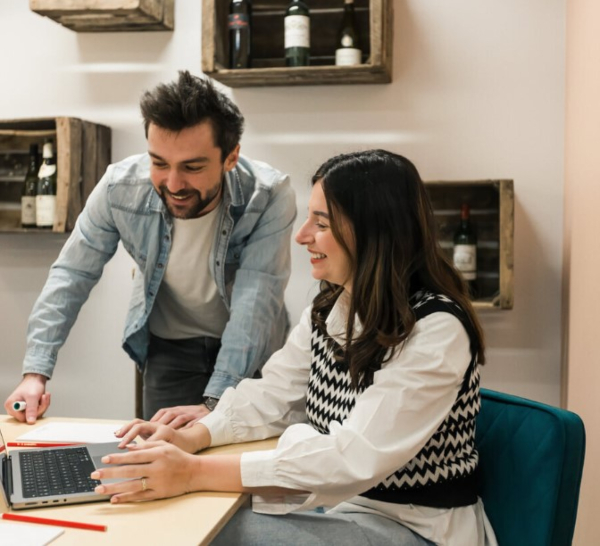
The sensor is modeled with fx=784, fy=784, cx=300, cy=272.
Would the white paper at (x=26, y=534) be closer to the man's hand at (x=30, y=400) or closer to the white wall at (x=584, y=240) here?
the man's hand at (x=30, y=400)

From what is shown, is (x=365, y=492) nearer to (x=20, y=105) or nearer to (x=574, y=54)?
(x=574, y=54)

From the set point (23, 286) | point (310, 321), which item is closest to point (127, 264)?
point (23, 286)

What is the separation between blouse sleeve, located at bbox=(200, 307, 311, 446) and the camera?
1618 millimetres

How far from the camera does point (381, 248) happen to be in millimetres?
1434

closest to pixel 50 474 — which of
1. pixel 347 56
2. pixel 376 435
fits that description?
pixel 376 435

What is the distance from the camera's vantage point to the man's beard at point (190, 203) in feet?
6.68

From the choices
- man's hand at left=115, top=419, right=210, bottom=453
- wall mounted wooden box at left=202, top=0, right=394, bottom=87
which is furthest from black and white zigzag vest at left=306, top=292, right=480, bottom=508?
wall mounted wooden box at left=202, top=0, right=394, bottom=87

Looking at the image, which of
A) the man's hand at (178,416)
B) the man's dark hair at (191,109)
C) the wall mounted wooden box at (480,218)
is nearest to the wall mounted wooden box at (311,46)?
the wall mounted wooden box at (480,218)

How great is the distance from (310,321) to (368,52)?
1.59m

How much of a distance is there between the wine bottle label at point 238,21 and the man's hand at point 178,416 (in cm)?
166

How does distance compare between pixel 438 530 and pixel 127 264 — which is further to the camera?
pixel 127 264

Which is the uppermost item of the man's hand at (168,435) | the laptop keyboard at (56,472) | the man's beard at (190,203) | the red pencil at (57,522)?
the man's beard at (190,203)

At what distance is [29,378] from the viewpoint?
1.92 meters

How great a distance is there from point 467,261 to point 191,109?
49.4 inches
